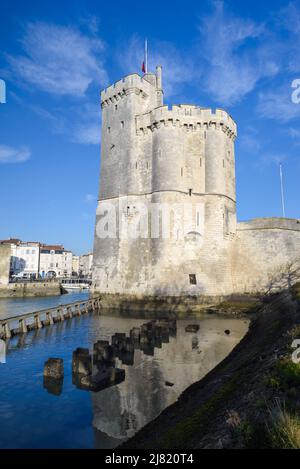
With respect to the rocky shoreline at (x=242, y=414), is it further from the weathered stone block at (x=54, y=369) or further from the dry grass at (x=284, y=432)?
the weathered stone block at (x=54, y=369)

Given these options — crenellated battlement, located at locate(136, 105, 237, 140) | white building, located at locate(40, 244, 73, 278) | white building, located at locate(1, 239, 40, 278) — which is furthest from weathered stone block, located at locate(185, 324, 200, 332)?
white building, located at locate(40, 244, 73, 278)

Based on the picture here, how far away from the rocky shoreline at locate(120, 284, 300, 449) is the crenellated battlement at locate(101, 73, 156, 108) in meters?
29.3

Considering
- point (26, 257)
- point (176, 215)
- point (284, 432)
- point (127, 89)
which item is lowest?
point (284, 432)

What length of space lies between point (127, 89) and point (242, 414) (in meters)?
32.3

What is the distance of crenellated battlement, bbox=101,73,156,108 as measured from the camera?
1275 inches

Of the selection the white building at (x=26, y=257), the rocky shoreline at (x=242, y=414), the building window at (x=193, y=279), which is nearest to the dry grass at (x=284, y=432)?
the rocky shoreline at (x=242, y=414)

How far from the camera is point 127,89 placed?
107ft

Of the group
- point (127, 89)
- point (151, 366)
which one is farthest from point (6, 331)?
point (127, 89)

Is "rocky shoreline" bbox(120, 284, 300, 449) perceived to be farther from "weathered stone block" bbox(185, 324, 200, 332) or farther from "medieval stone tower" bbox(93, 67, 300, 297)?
"medieval stone tower" bbox(93, 67, 300, 297)

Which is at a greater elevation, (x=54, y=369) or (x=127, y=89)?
(x=127, y=89)

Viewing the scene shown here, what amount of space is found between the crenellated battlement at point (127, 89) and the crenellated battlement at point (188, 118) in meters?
2.92

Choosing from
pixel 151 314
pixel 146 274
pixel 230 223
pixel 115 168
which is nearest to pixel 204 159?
pixel 230 223

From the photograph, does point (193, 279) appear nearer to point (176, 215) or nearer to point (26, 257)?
point (176, 215)

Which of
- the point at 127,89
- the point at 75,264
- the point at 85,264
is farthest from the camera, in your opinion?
the point at 85,264
